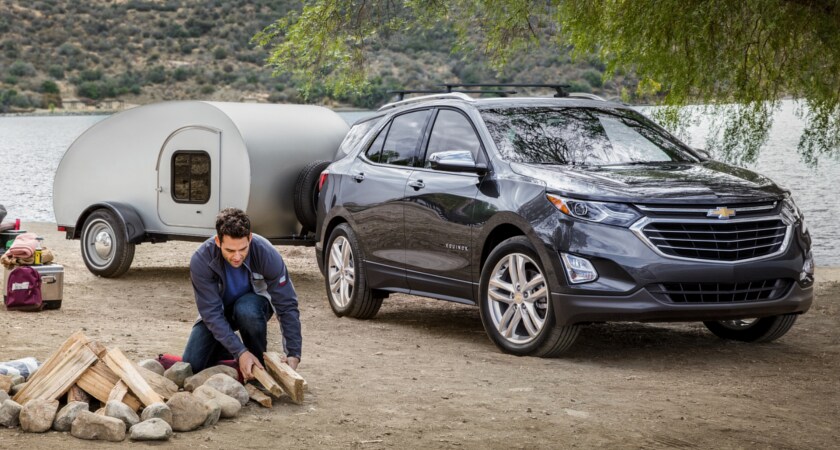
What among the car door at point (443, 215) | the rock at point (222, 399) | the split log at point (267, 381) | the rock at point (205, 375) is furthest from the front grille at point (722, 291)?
the rock at point (222, 399)

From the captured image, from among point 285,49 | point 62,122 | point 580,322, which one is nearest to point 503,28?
point 285,49

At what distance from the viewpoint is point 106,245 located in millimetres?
14930

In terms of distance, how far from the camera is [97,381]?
696cm

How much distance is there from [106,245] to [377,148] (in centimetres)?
509

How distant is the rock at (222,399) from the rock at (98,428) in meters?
0.55

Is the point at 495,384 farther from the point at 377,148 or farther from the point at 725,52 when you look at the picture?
the point at 725,52

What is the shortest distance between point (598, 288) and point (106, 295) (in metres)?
6.72

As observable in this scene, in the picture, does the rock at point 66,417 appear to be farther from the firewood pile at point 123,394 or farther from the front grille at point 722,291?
the front grille at point 722,291

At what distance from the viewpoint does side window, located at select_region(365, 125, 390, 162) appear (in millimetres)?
11172

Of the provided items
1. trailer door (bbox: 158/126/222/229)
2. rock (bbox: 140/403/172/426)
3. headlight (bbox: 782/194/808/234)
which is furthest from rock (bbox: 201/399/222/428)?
trailer door (bbox: 158/126/222/229)

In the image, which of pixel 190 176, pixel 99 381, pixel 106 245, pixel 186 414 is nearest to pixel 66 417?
pixel 99 381

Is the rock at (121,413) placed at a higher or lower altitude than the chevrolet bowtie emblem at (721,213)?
lower

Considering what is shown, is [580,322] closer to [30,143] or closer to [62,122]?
[30,143]

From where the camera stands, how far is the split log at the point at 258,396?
716cm
